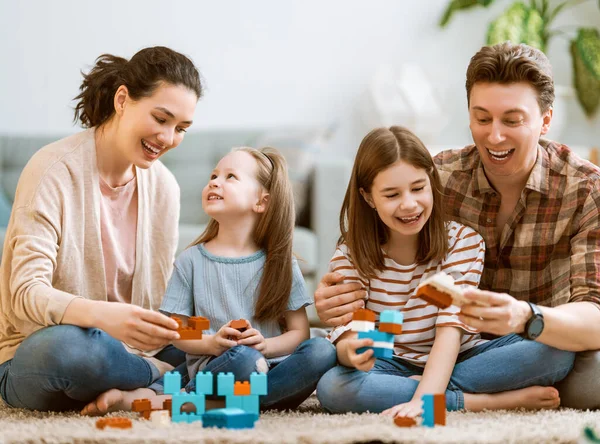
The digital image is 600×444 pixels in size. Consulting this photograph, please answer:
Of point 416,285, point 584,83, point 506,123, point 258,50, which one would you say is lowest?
point 416,285

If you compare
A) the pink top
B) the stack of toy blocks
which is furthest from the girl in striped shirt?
the pink top

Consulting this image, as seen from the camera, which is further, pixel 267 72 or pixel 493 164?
pixel 267 72

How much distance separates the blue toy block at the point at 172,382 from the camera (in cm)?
138

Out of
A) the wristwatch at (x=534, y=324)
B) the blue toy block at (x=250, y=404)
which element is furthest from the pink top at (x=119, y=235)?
the wristwatch at (x=534, y=324)

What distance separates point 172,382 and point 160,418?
6 centimetres

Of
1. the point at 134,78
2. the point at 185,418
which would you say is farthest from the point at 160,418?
the point at 134,78

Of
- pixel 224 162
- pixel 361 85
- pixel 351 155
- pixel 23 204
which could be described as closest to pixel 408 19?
pixel 361 85

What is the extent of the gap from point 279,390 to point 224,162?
0.56 m

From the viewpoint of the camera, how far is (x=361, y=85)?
3.79 metres

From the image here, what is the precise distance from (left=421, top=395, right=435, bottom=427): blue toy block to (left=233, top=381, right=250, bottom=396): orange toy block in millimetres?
294

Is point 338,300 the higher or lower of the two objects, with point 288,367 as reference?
higher

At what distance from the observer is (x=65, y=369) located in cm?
150

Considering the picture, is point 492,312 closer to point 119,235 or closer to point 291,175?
point 119,235

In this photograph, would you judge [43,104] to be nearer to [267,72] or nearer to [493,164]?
[267,72]
